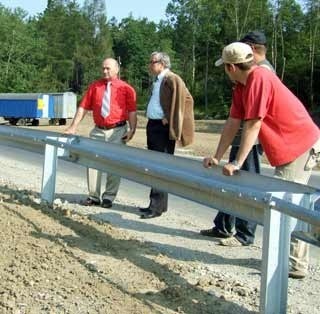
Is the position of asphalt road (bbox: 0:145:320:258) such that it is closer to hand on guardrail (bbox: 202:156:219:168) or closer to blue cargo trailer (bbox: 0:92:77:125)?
hand on guardrail (bbox: 202:156:219:168)

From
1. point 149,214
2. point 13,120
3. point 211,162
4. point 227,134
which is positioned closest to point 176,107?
point 149,214

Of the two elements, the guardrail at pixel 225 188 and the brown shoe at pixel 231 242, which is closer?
the guardrail at pixel 225 188

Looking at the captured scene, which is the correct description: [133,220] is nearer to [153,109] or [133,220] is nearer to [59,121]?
[153,109]

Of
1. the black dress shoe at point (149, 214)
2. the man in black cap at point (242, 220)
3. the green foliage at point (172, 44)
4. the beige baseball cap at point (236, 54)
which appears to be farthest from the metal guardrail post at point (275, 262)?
the green foliage at point (172, 44)

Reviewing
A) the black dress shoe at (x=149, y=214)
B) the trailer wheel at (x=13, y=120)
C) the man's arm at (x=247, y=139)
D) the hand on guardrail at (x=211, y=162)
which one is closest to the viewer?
the man's arm at (x=247, y=139)

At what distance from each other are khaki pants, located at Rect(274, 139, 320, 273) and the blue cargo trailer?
1700 inches

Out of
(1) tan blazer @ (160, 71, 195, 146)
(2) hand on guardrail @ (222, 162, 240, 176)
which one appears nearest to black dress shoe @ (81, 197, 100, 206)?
(1) tan blazer @ (160, 71, 195, 146)

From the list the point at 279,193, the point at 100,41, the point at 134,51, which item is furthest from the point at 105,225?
the point at 134,51

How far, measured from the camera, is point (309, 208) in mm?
4242

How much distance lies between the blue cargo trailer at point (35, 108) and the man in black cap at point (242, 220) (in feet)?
136

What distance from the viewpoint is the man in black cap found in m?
6.05

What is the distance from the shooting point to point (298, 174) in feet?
17.5

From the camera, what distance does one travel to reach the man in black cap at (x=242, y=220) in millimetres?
6055

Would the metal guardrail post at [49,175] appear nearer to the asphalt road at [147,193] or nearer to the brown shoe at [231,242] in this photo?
the asphalt road at [147,193]
